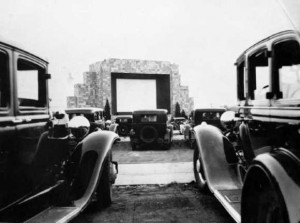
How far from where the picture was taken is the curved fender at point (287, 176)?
1714 mm

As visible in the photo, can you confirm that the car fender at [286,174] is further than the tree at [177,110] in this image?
No

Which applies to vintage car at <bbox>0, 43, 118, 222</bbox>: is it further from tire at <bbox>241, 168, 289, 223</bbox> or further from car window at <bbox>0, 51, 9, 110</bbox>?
tire at <bbox>241, 168, 289, 223</bbox>

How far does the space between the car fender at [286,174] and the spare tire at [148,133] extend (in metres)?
9.23

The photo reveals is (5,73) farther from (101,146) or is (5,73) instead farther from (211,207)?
(211,207)

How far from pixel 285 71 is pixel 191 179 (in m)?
3.64

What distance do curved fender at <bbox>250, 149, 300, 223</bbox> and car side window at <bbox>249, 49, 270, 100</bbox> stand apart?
0.92 metres

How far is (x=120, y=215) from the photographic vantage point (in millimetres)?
3771

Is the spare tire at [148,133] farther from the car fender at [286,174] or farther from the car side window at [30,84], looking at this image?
the car fender at [286,174]

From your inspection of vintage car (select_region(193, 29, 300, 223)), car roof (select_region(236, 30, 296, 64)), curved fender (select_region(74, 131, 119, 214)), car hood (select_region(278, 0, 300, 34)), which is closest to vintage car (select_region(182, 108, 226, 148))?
vintage car (select_region(193, 29, 300, 223))

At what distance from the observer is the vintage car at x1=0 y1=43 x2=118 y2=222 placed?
251 cm

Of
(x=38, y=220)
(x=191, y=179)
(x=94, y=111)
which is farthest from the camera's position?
(x=94, y=111)

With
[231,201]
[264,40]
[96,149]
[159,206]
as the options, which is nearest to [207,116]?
[159,206]

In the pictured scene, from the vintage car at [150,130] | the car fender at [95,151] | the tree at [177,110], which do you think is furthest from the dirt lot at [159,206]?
the tree at [177,110]

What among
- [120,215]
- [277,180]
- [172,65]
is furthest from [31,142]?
[172,65]
